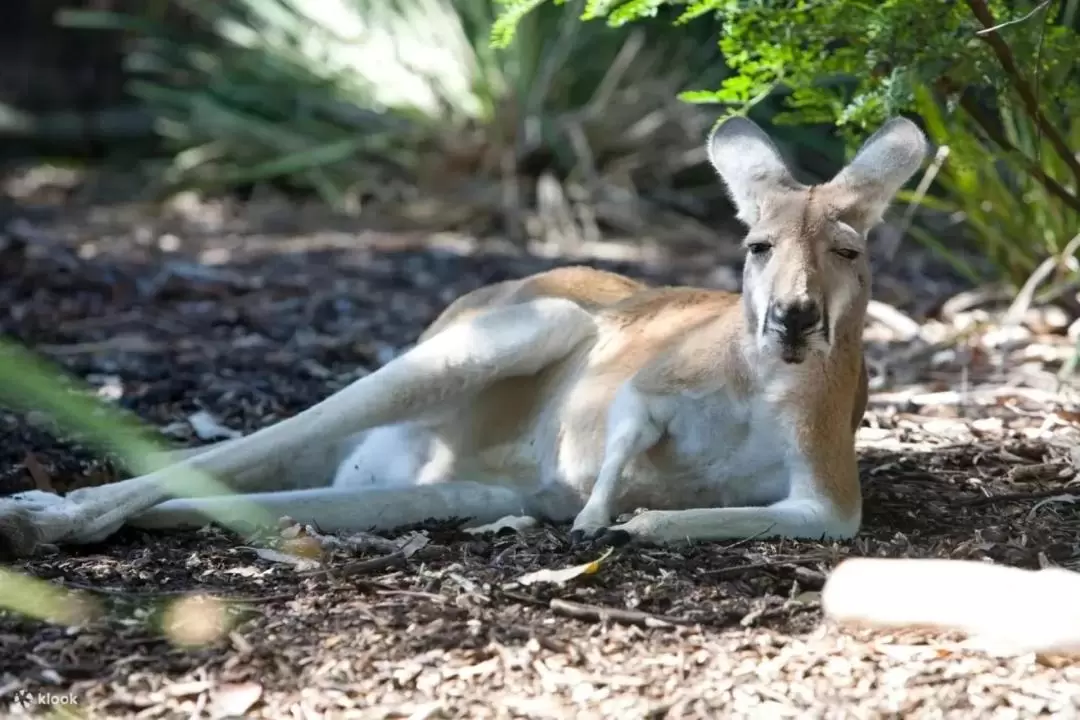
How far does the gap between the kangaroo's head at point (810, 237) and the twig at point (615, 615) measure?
2.47 ft

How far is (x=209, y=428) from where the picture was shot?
464cm

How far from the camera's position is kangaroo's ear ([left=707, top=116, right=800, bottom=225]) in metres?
3.48

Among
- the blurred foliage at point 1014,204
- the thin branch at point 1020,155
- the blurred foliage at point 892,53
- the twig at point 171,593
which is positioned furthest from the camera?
the blurred foliage at point 1014,204

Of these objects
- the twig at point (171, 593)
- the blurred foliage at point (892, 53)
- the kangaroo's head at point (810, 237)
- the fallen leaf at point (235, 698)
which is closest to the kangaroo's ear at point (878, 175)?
the kangaroo's head at point (810, 237)

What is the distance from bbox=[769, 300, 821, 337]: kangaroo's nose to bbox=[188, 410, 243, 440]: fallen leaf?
2.05 metres

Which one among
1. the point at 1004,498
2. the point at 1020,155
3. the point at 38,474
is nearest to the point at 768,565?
the point at 1004,498

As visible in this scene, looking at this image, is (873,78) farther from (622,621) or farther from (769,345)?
(622,621)

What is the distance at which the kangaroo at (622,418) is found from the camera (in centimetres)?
325

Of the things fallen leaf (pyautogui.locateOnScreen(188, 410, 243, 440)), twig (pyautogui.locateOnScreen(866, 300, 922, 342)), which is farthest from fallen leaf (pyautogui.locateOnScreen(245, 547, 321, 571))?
twig (pyautogui.locateOnScreen(866, 300, 922, 342))

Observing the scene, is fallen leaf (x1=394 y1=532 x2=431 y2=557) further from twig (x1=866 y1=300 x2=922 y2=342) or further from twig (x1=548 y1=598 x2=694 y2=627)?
twig (x1=866 y1=300 x2=922 y2=342)

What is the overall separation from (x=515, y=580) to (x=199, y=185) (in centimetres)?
765

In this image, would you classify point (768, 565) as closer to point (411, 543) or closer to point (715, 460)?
point (715, 460)

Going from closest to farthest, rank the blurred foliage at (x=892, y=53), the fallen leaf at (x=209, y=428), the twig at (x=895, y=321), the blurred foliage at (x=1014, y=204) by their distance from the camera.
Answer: the blurred foliage at (x=892, y=53), the fallen leaf at (x=209, y=428), the blurred foliage at (x=1014, y=204), the twig at (x=895, y=321)

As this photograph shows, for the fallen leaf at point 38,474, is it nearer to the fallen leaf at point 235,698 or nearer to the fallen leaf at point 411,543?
the fallen leaf at point 411,543
